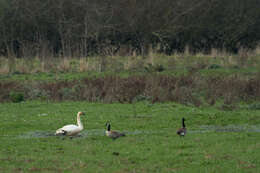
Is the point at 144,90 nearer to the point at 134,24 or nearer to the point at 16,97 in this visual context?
the point at 16,97

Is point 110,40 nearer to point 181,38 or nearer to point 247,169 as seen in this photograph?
point 181,38

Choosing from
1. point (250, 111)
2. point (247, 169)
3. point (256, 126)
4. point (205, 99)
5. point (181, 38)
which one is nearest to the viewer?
point (247, 169)

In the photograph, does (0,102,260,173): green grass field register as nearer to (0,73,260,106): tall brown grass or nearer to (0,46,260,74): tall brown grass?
(0,73,260,106): tall brown grass

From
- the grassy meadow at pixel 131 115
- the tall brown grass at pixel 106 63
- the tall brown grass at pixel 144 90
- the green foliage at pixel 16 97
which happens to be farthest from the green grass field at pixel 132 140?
the tall brown grass at pixel 106 63

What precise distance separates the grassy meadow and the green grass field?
0.06 feet

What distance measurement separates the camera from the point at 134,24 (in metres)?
38.6

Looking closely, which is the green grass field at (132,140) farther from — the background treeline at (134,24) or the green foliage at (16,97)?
the background treeline at (134,24)

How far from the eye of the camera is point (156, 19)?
38.4 metres

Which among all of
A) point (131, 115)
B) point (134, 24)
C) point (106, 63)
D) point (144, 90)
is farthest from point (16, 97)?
point (134, 24)

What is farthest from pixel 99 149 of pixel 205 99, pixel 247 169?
pixel 205 99

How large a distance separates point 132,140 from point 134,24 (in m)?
27.0

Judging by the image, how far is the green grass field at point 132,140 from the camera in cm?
955

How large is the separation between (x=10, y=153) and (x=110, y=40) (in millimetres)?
27455

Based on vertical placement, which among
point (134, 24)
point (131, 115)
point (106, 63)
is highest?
point (134, 24)
